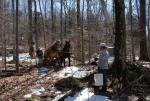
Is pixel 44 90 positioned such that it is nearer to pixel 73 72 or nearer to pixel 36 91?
pixel 36 91

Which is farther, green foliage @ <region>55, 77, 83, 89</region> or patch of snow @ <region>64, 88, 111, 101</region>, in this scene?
green foliage @ <region>55, 77, 83, 89</region>

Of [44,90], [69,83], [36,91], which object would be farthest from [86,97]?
[36,91]

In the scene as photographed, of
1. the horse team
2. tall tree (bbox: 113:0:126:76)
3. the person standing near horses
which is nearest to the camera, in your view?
the person standing near horses

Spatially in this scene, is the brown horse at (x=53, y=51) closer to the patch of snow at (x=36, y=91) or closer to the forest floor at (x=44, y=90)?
the forest floor at (x=44, y=90)

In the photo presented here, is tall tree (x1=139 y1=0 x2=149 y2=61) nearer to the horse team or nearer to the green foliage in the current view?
the horse team

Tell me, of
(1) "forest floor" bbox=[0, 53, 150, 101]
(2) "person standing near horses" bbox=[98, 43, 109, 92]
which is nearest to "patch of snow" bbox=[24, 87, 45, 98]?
(1) "forest floor" bbox=[0, 53, 150, 101]

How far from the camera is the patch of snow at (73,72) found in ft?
55.2

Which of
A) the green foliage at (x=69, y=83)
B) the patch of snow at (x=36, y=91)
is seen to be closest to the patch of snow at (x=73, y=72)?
the green foliage at (x=69, y=83)

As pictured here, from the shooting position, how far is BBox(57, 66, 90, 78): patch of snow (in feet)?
55.2

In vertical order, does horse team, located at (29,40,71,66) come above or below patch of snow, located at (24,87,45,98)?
above

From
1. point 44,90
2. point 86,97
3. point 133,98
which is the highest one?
point 44,90

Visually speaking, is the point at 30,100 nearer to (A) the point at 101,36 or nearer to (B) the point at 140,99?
(B) the point at 140,99

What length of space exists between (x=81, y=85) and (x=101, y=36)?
17858 millimetres

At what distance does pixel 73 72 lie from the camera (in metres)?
17.7
